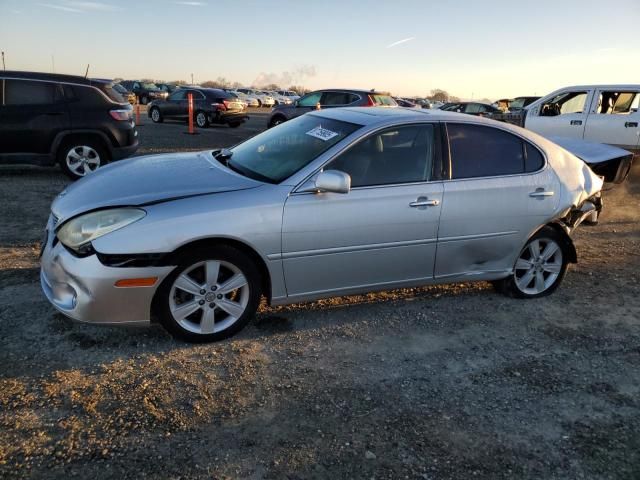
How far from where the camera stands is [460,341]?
3.79 meters

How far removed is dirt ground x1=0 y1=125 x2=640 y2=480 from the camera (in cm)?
250

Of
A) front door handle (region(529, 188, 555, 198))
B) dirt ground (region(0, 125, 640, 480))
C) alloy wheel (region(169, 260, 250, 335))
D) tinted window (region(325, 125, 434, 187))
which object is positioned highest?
tinted window (region(325, 125, 434, 187))

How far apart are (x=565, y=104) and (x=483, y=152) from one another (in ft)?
27.5

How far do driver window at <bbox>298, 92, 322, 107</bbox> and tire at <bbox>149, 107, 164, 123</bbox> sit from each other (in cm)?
734

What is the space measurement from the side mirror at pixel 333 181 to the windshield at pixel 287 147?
275mm

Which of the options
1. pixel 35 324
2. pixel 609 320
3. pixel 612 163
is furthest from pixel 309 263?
pixel 612 163

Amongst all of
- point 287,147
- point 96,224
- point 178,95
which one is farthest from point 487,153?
point 178,95

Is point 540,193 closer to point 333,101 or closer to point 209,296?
point 209,296

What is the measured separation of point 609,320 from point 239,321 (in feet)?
10.0

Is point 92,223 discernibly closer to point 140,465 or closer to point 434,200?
point 140,465

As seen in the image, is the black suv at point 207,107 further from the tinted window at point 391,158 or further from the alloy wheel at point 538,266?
the alloy wheel at point 538,266

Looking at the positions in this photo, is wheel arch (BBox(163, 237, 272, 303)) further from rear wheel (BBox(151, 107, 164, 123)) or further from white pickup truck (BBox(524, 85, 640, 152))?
rear wheel (BBox(151, 107, 164, 123))

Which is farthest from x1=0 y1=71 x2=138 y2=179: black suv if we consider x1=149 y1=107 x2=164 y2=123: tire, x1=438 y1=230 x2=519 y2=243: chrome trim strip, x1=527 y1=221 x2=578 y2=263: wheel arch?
x1=149 y1=107 x2=164 y2=123: tire

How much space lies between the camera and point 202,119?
63.5 feet
